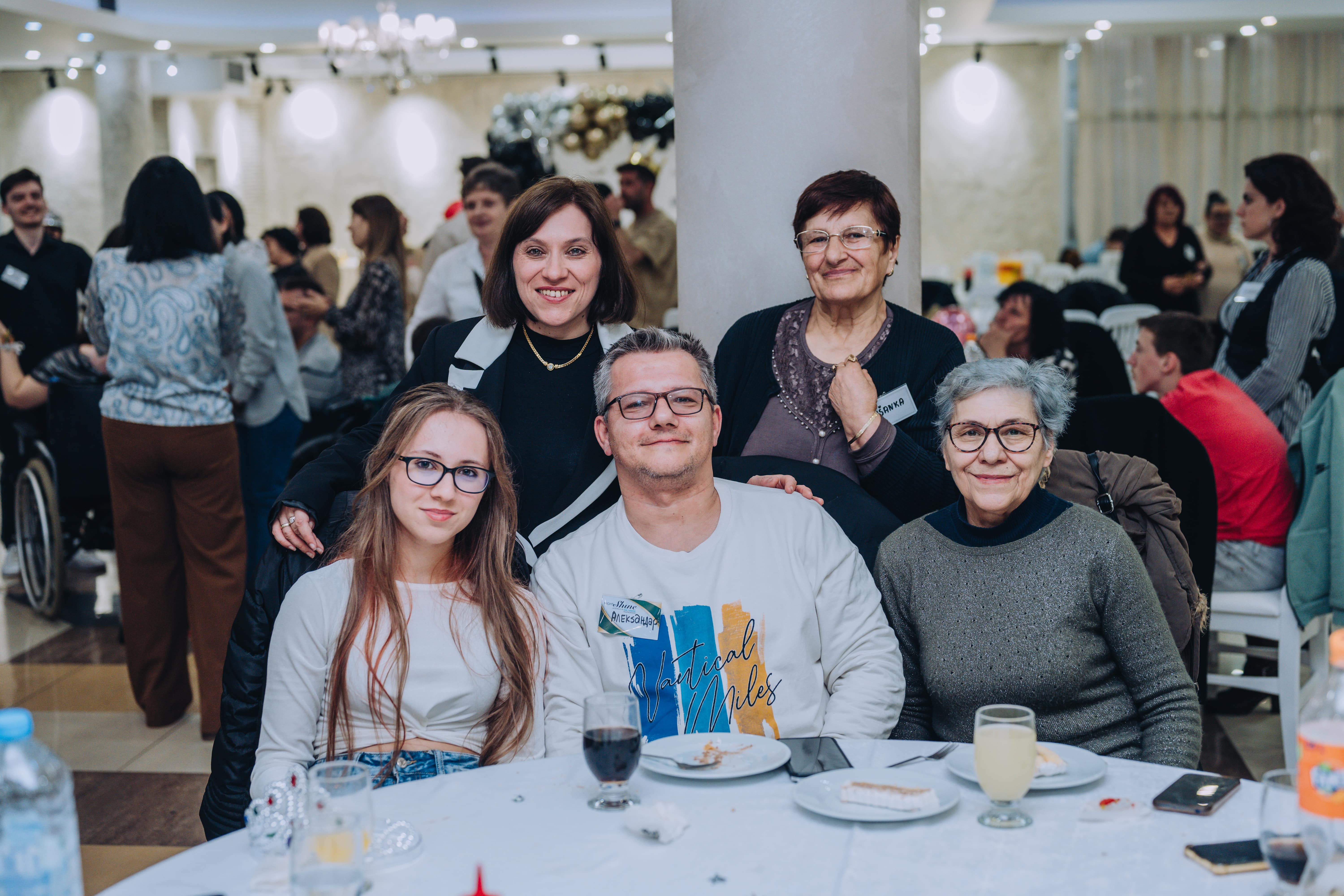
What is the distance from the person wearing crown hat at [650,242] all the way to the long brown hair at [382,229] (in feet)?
3.14

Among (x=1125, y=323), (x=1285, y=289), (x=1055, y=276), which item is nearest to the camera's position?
(x=1285, y=289)

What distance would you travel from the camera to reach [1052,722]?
1.96 metres

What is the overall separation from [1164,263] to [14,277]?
19.8 ft

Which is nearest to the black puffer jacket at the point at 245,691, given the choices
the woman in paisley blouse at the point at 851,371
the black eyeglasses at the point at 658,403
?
the black eyeglasses at the point at 658,403

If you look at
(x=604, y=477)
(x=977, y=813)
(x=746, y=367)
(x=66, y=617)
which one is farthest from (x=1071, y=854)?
(x=66, y=617)

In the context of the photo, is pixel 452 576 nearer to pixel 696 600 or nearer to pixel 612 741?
pixel 696 600

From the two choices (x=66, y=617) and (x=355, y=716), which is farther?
(x=66, y=617)

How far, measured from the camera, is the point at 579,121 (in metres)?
9.51

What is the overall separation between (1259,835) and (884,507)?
1072 millimetres

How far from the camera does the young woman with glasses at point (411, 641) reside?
71.5 inches

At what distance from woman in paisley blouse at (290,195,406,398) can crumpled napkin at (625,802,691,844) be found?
3.59 m

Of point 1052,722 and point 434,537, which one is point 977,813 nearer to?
point 1052,722

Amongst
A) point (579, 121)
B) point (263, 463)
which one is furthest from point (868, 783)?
point (579, 121)

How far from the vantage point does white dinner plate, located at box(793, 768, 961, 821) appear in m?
1.33
